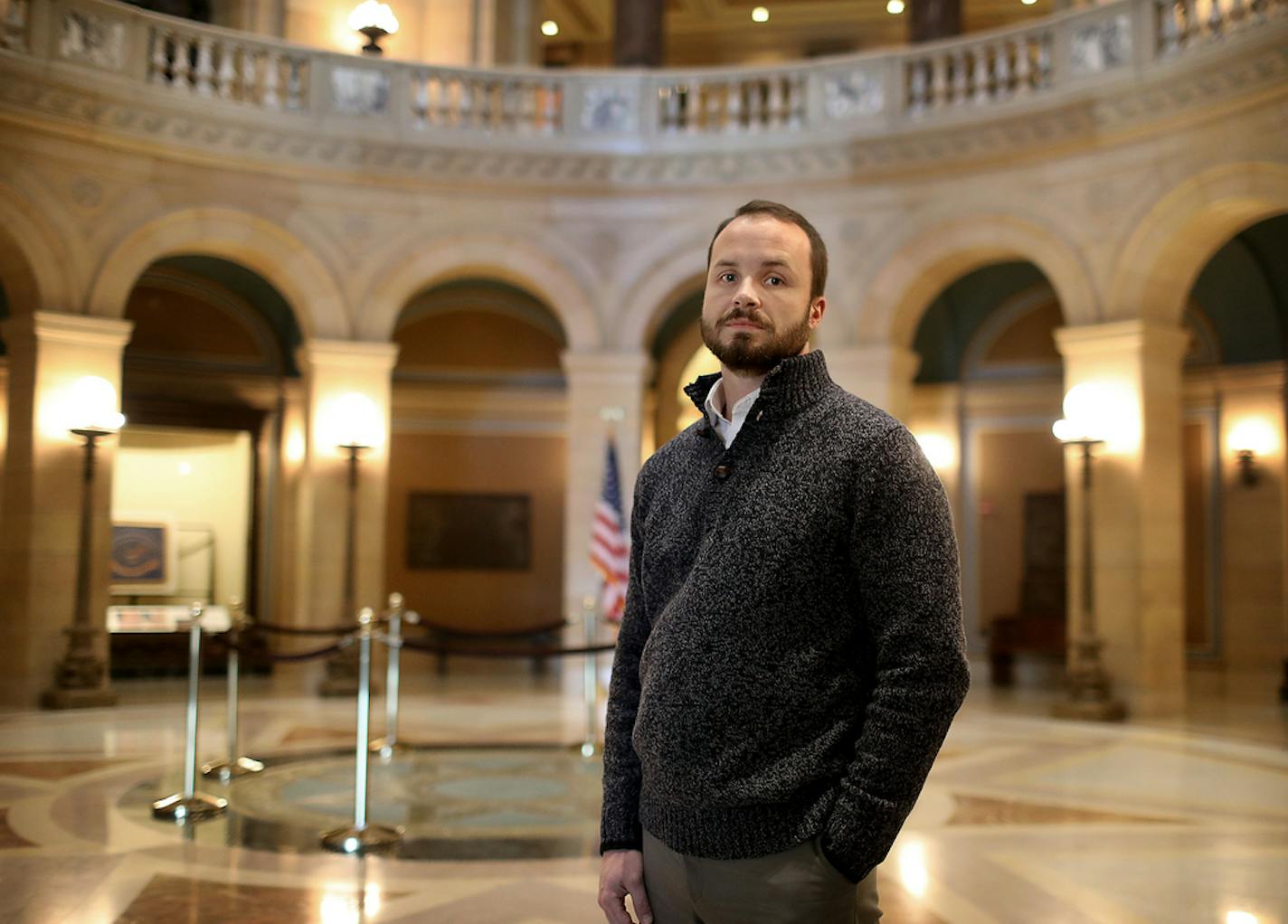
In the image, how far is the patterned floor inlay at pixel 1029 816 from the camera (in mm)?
7164

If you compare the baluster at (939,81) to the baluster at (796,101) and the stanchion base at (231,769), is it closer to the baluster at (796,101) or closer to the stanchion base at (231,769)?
the baluster at (796,101)

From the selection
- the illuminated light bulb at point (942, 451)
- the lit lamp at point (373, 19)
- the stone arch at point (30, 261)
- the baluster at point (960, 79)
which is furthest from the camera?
the illuminated light bulb at point (942, 451)

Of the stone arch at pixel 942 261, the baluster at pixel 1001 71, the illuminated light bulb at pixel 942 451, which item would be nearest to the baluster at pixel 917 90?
the baluster at pixel 1001 71

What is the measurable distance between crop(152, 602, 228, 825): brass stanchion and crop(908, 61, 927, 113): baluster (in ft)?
31.2

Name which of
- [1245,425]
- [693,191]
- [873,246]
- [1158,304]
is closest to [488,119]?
[693,191]

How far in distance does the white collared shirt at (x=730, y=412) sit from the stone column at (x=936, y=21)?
530 inches

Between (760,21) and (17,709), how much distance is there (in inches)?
694

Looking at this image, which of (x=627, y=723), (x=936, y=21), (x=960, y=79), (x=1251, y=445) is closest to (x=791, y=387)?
(x=627, y=723)

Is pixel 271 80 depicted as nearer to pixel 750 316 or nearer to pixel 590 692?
pixel 590 692

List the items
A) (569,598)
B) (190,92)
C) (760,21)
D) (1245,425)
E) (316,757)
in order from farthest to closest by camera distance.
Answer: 1. (760,21)
2. (1245,425)
3. (569,598)
4. (190,92)
5. (316,757)

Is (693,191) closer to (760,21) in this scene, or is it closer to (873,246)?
(873,246)

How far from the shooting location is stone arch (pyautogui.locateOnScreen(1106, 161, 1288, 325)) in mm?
11055

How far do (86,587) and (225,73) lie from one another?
5634 millimetres

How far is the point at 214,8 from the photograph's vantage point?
1616 cm
